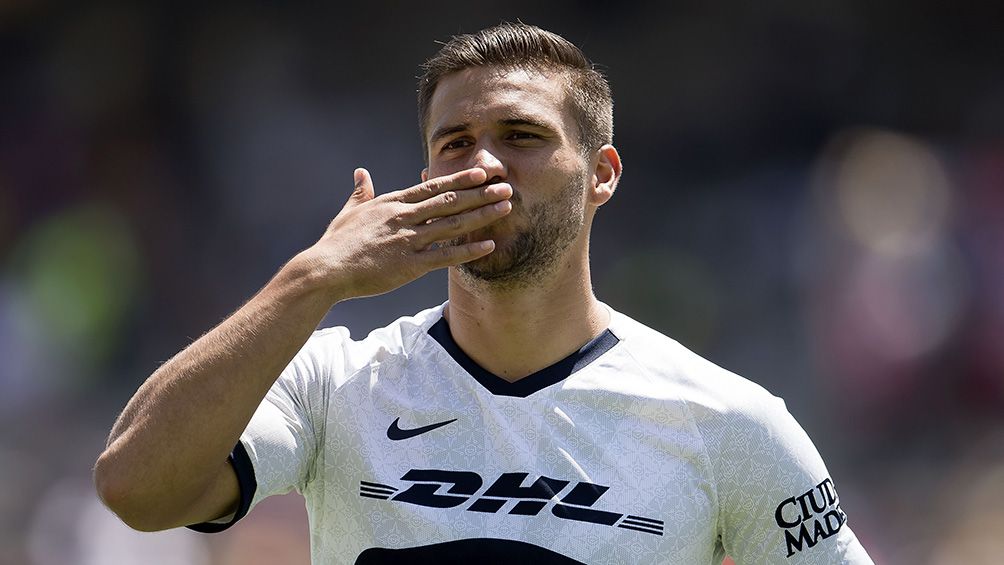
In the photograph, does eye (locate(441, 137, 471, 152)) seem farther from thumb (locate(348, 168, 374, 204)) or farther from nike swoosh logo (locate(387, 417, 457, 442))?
nike swoosh logo (locate(387, 417, 457, 442))

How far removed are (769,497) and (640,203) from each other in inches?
259

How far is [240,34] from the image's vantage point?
31.7 feet

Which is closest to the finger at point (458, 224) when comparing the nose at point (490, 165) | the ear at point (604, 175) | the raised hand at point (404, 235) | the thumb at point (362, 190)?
the raised hand at point (404, 235)

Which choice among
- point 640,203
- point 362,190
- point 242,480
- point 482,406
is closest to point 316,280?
point 362,190

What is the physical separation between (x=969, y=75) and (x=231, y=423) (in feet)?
28.3

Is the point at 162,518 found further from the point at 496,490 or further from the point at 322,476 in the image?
the point at 496,490

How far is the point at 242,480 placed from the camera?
2.61m

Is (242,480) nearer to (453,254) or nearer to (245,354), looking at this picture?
(245,354)

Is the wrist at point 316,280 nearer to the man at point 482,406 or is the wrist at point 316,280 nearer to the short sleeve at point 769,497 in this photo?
the man at point 482,406

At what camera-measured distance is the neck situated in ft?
9.93

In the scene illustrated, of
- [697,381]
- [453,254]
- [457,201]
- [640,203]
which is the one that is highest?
[640,203]

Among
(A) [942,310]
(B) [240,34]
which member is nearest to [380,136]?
(B) [240,34]

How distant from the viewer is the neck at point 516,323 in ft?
9.93

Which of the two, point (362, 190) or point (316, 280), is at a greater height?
point (362, 190)
